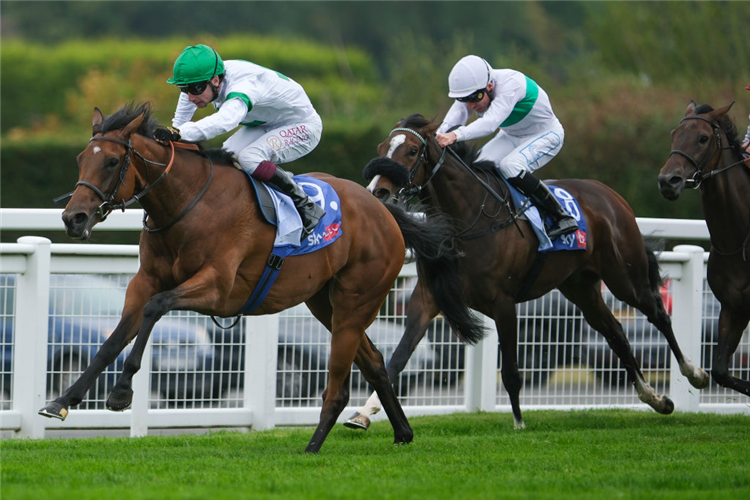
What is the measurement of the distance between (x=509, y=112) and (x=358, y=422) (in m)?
2.23

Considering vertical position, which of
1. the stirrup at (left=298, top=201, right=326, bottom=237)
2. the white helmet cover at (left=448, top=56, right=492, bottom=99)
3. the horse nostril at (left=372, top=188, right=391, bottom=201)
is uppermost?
the white helmet cover at (left=448, top=56, right=492, bottom=99)

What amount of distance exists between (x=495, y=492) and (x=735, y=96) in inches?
622

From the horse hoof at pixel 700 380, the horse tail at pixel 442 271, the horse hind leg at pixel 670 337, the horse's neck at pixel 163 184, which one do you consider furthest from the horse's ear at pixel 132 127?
the horse hoof at pixel 700 380

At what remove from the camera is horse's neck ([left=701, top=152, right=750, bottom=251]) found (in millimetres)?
6977

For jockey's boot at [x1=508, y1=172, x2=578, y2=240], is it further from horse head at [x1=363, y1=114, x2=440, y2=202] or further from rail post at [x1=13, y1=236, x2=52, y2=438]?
rail post at [x1=13, y1=236, x2=52, y2=438]

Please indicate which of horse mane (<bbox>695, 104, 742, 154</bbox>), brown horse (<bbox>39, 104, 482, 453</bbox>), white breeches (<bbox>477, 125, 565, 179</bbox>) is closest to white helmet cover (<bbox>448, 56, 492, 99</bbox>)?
white breeches (<bbox>477, 125, 565, 179</bbox>)

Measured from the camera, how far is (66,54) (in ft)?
96.2

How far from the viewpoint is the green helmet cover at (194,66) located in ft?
17.7

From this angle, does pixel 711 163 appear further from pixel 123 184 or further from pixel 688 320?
pixel 123 184

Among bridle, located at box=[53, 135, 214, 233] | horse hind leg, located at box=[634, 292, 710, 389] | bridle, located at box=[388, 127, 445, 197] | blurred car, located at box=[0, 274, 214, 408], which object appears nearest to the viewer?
bridle, located at box=[53, 135, 214, 233]

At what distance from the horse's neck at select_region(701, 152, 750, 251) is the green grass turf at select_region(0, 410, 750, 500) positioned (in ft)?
4.03

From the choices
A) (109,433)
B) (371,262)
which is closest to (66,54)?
(109,433)

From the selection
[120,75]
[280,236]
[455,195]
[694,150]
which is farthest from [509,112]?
[120,75]

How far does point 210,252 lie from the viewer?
5340 millimetres
